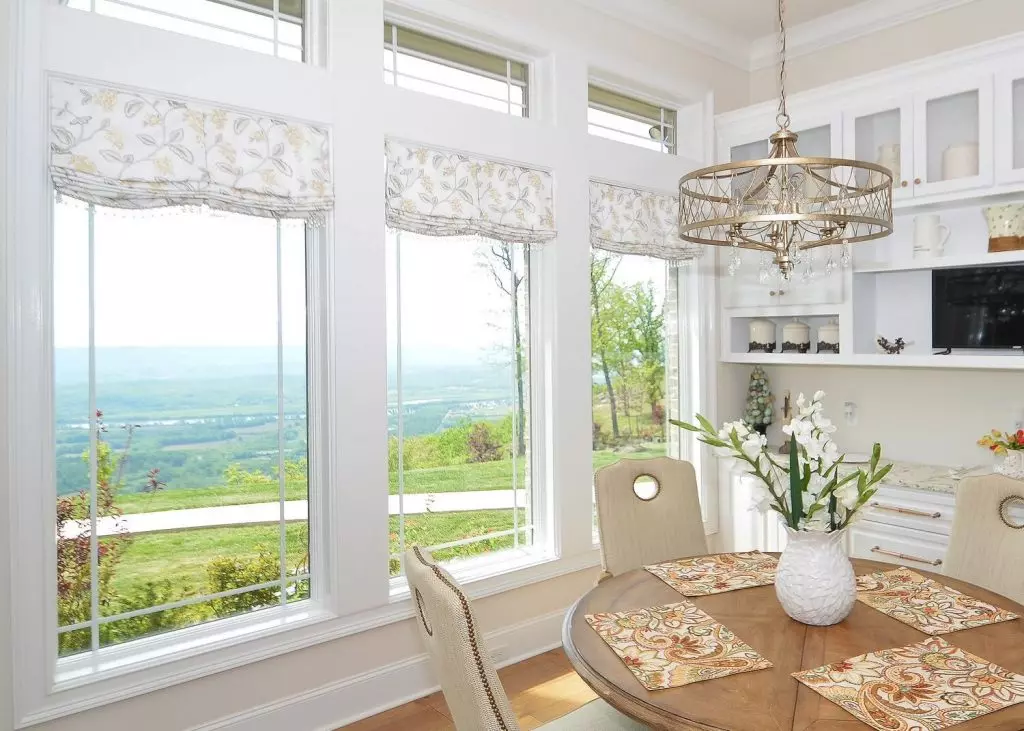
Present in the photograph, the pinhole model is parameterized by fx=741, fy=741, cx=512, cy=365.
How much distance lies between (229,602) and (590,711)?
1.36m

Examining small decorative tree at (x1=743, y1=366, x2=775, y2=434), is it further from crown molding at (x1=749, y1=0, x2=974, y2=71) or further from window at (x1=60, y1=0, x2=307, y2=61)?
window at (x1=60, y1=0, x2=307, y2=61)

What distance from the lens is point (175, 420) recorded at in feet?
8.00

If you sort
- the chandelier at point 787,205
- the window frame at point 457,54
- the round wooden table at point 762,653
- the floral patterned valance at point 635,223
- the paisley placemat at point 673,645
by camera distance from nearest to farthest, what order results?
the round wooden table at point 762,653 → the paisley placemat at point 673,645 → the chandelier at point 787,205 → the window frame at point 457,54 → the floral patterned valance at point 635,223

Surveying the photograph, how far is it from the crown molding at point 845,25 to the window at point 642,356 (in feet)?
4.34

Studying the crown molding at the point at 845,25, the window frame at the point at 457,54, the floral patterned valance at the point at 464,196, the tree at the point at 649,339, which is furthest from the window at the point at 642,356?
the crown molding at the point at 845,25

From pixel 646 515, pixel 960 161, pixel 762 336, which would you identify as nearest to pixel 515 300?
pixel 646 515

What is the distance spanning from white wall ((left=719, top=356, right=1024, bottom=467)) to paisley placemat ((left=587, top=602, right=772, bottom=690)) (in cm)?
227

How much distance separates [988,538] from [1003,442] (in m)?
0.96

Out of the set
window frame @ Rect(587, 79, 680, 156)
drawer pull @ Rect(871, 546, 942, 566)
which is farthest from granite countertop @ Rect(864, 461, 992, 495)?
window frame @ Rect(587, 79, 680, 156)

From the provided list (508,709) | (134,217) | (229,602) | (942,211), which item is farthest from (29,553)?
(942,211)

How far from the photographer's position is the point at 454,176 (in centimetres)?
295

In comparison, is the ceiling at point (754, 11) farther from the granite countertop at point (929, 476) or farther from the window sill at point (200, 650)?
the window sill at point (200, 650)

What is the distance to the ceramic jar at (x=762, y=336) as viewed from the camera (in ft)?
13.0

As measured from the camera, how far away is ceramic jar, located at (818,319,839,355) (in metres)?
3.62
